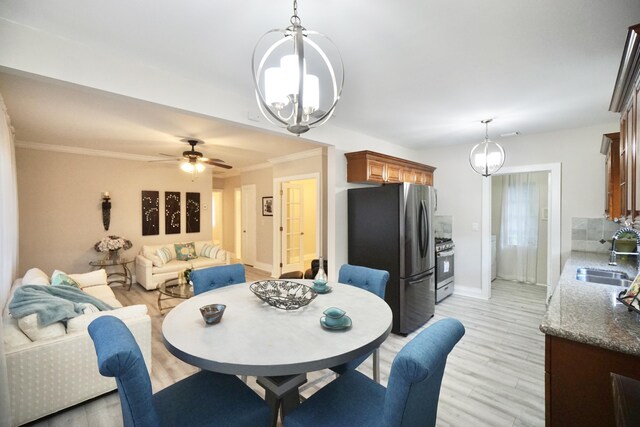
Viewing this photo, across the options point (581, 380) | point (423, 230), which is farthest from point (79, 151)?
point (581, 380)

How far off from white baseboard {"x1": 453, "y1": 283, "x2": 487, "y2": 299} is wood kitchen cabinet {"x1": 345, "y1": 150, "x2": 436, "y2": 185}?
2.07 metres

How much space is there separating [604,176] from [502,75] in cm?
266

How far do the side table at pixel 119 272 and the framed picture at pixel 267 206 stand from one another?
2.88 metres

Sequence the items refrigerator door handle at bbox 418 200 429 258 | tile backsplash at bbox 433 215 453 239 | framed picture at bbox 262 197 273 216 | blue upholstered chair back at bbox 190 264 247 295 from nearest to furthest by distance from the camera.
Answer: blue upholstered chair back at bbox 190 264 247 295 < refrigerator door handle at bbox 418 200 429 258 < tile backsplash at bbox 433 215 453 239 < framed picture at bbox 262 197 273 216

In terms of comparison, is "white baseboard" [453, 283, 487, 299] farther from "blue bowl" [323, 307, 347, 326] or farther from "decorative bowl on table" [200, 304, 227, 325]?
"decorative bowl on table" [200, 304, 227, 325]

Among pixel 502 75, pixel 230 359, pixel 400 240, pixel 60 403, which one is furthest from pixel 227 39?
pixel 60 403

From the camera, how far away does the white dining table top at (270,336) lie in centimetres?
113

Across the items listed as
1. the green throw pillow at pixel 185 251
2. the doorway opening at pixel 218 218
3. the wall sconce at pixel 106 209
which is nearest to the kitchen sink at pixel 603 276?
the green throw pillow at pixel 185 251

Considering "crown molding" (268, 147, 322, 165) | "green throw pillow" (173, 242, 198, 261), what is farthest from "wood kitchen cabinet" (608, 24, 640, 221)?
"green throw pillow" (173, 242, 198, 261)

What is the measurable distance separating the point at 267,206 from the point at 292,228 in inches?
37.2

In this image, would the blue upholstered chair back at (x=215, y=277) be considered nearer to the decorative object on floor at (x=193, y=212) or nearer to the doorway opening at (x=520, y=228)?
the decorative object on floor at (x=193, y=212)

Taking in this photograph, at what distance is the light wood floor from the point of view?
198cm

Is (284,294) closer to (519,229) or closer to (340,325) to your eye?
(340,325)

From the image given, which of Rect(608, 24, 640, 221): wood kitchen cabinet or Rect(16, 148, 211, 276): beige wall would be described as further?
Rect(16, 148, 211, 276): beige wall
